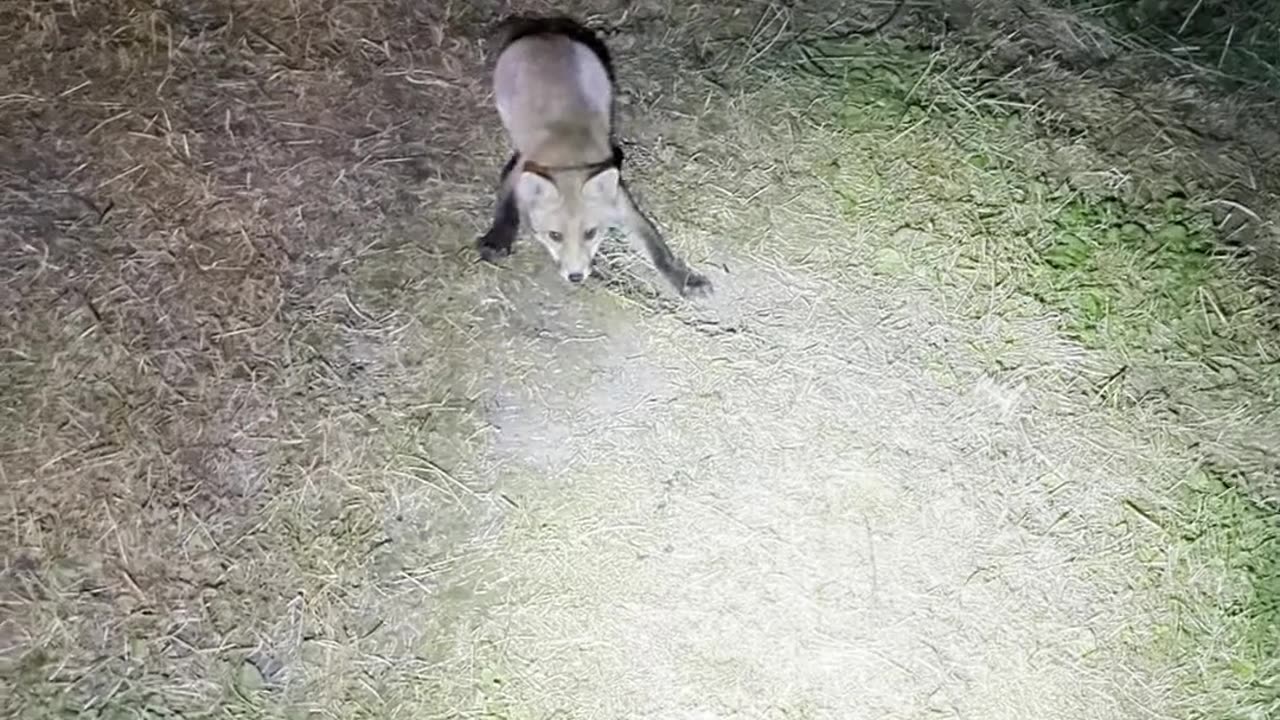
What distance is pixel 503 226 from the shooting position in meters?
2.97

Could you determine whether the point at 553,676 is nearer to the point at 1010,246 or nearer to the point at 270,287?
the point at 270,287

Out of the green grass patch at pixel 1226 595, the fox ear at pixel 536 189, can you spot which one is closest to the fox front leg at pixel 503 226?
the fox ear at pixel 536 189

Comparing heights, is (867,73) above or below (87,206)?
above

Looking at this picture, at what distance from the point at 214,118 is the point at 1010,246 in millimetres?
1970

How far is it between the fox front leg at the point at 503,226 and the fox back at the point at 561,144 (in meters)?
0.04

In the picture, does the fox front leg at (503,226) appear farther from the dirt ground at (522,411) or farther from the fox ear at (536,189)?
the fox ear at (536,189)

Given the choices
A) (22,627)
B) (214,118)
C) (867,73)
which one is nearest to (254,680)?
(22,627)

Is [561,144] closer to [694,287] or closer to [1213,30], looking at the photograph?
[694,287]

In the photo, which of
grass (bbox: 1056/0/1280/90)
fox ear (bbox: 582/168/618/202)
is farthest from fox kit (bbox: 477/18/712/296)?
grass (bbox: 1056/0/1280/90)

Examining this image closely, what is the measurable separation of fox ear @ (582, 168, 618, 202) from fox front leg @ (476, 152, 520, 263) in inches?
9.6

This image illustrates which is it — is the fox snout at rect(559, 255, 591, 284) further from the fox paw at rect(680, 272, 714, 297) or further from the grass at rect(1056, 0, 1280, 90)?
the grass at rect(1056, 0, 1280, 90)

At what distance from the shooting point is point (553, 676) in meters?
2.87

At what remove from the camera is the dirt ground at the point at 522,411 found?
2.87m

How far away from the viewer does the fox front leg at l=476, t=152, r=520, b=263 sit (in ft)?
9.69
